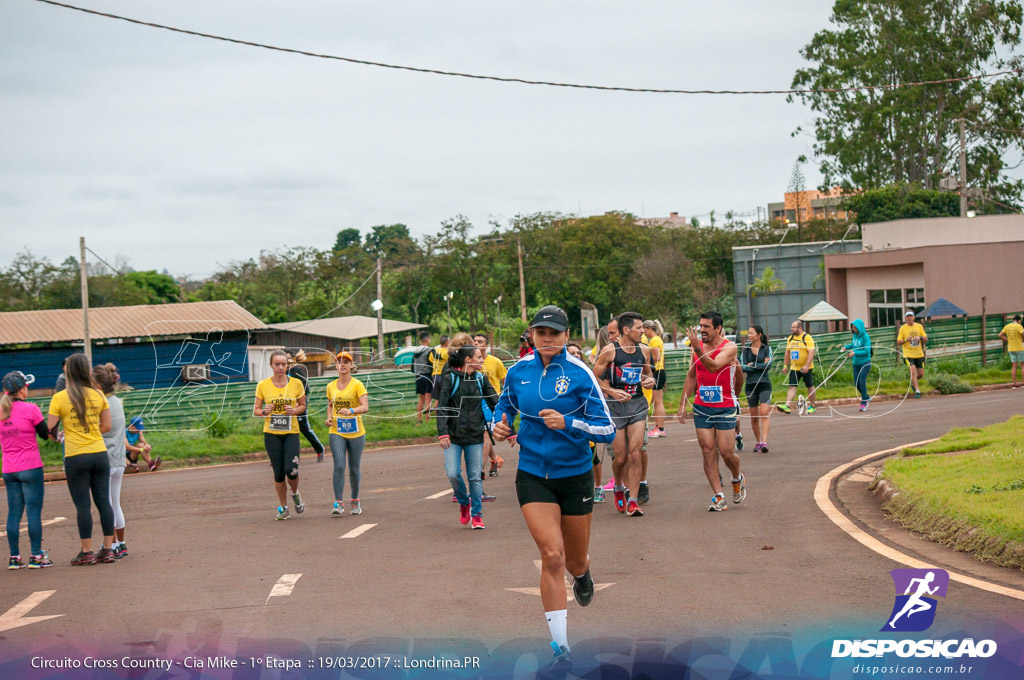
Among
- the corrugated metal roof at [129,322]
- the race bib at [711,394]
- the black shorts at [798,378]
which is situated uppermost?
the corrugated metal roof at [129,322]

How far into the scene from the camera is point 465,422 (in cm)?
1065

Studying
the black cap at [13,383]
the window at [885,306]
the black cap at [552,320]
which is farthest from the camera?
the window at [885,306]

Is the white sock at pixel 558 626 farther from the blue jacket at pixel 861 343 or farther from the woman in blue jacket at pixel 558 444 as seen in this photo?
the blue jacket at pixel 861 343

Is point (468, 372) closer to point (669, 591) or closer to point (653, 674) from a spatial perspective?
point (669, 591)

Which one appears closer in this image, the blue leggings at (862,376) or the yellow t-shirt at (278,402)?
the yellow t-shirt at (278,402)

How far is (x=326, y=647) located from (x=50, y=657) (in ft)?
5.72

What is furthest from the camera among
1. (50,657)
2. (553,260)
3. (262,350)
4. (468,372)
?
(553,260)

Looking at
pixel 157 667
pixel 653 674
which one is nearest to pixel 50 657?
pixel 157 667

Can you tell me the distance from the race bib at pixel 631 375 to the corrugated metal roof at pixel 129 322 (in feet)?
82.5

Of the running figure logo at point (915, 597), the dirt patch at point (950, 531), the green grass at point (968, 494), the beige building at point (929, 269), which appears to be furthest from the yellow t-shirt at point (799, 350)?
the beige building at point (929, 269)

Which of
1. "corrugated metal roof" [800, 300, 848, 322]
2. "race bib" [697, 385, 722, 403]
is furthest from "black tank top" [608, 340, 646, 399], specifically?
"corrugated metal roof" [800, 300, 848, 322]

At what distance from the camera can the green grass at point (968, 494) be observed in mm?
7832

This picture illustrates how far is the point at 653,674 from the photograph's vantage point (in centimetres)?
533

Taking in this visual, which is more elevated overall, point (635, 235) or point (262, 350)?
point (635, 235)
